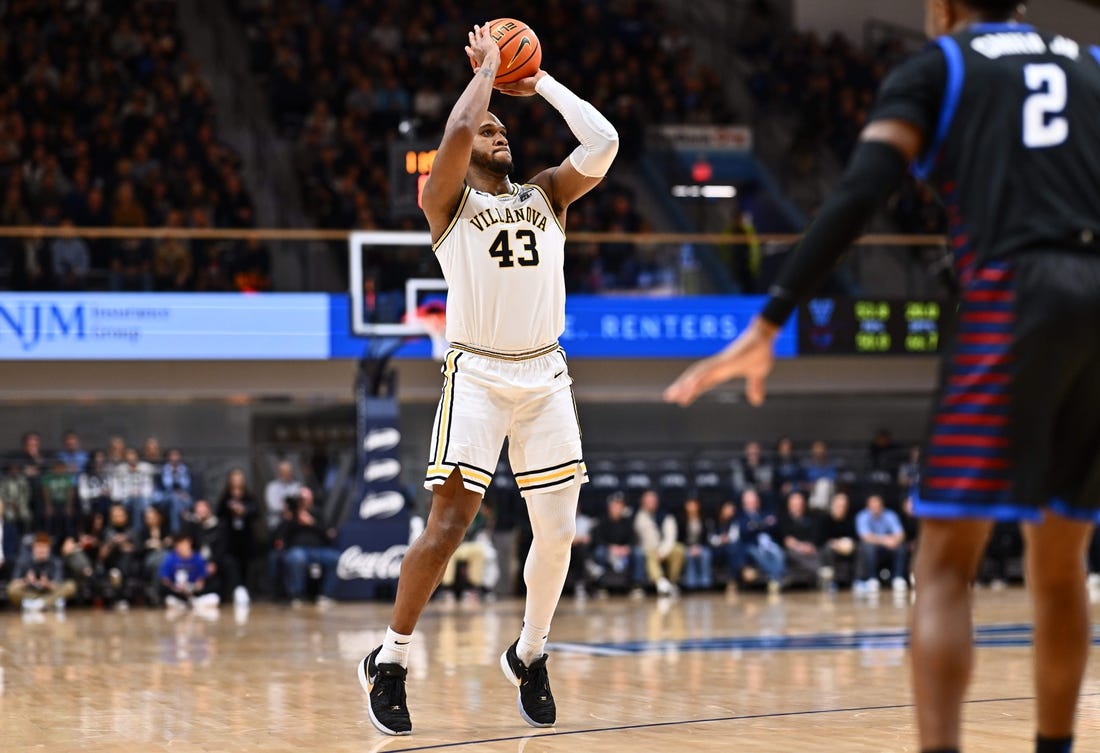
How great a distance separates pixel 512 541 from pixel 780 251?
5.32 m

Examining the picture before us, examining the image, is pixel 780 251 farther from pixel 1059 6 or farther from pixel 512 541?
pixel 1059 6

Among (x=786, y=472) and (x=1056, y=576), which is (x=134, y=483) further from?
(x=1056, y=576)

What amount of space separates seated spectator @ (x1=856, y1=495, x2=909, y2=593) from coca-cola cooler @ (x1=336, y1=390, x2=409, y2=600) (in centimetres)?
567

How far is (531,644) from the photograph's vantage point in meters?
5.86

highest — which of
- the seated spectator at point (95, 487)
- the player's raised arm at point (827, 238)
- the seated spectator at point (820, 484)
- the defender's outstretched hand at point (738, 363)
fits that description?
the player's raised arm at point (827, 238)

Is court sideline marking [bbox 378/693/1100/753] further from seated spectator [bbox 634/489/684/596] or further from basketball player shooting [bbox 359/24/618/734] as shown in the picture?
seated spectator [bbox 634/489/684/596]

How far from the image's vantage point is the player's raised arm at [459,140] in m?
5.52

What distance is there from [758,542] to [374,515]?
16.5 ft

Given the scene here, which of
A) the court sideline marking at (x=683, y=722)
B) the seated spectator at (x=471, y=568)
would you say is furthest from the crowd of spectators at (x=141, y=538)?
the court sideline marking at (x=683, y=722)

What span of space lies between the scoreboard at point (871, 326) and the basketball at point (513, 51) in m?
13.2

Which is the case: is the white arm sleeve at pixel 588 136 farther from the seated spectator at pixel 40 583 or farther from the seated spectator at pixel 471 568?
the seated spectator at pixel 40 583

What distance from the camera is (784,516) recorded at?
59.1 feet

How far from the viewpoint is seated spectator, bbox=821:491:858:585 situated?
1788 centimetres

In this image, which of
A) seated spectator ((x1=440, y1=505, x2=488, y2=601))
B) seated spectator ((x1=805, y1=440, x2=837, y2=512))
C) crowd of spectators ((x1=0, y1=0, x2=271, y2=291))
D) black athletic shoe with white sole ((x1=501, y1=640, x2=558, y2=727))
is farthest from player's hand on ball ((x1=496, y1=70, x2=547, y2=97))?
seated spectator ((x1=805, y1=440, x2=837, y2=512))
